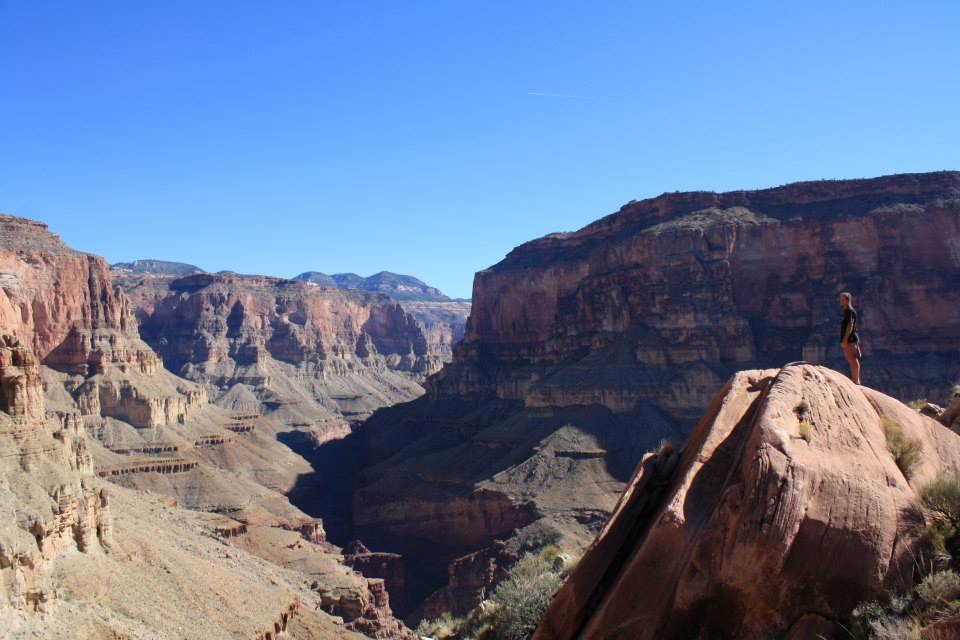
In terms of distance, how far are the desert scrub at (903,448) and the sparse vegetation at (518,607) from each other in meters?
9.56

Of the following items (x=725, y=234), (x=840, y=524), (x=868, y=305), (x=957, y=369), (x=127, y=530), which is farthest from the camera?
(x=725, y=234)

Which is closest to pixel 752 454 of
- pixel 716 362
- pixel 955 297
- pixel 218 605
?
pixel 218 605

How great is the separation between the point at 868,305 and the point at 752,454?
85176 mm

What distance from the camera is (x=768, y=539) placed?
43.5ft

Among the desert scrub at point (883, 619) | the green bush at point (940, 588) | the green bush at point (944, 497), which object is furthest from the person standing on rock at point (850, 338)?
the desert scrub at point (883, 619)

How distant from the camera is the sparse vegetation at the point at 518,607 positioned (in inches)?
856

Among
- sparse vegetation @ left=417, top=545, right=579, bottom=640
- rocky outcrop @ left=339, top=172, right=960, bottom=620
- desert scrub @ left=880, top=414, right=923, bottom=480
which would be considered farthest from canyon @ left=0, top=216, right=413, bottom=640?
desert scrub @ left=880, top=414, right=923, bottom=480

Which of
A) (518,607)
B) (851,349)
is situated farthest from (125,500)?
(851,349)

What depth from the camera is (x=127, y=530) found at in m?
40.4

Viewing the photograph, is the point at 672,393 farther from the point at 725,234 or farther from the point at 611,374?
the point at 725,234

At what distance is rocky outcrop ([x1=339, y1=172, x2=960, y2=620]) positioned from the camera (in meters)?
83.2

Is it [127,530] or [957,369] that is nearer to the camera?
[127,530]

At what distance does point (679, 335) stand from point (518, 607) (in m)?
76.5

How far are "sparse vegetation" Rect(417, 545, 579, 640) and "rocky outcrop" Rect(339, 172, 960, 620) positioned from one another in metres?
45.1
